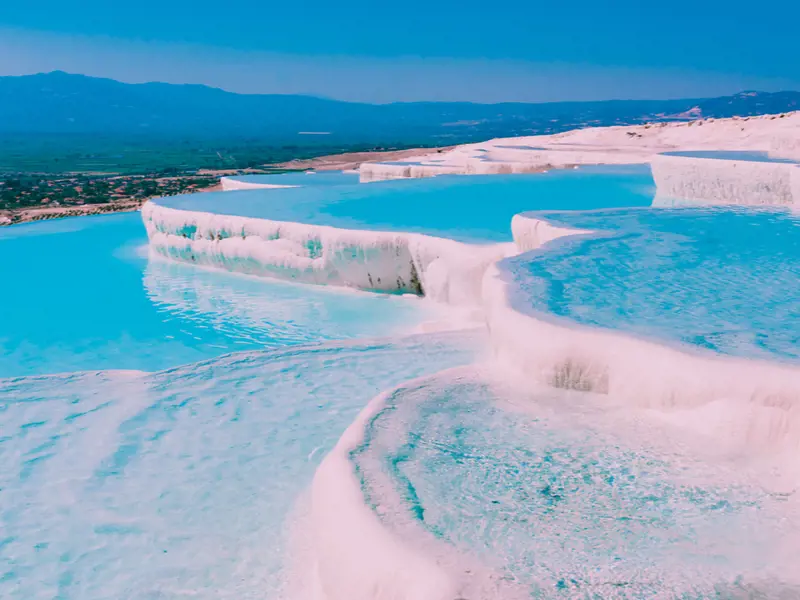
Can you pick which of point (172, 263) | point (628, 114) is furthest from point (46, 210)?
point (628, 114)

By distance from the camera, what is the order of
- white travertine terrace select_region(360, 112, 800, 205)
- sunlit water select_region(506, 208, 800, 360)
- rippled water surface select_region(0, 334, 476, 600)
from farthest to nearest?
white travertine terrace select_region(360, 112, 800, 205)
sunlit water select_region(506, 208, 800, 360)
rippled water surface select_region(0, 334, 476, 600)

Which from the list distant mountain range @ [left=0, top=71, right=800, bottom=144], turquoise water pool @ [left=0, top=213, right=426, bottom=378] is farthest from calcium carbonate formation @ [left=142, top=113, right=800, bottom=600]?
distant mountain range @ [left=0, top=71, right=800, bottom=144]

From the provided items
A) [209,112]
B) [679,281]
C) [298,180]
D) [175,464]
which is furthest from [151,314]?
[209,112]

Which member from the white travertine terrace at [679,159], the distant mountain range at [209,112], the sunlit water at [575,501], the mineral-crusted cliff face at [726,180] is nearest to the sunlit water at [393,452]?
the sunlit water at [575,501]

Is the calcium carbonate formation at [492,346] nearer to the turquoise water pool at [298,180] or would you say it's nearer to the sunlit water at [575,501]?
the sunlit water at [575,501]

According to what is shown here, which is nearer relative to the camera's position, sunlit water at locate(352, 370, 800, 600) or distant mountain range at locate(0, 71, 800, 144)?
sunlit water at locate(352, 370, 800, 600)

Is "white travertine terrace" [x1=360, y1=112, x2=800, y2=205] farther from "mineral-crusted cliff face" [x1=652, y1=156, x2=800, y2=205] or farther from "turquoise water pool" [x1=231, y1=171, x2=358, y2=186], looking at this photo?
"turquoise water pool" [x1=231, y1=171, x2=358, y2=186]
